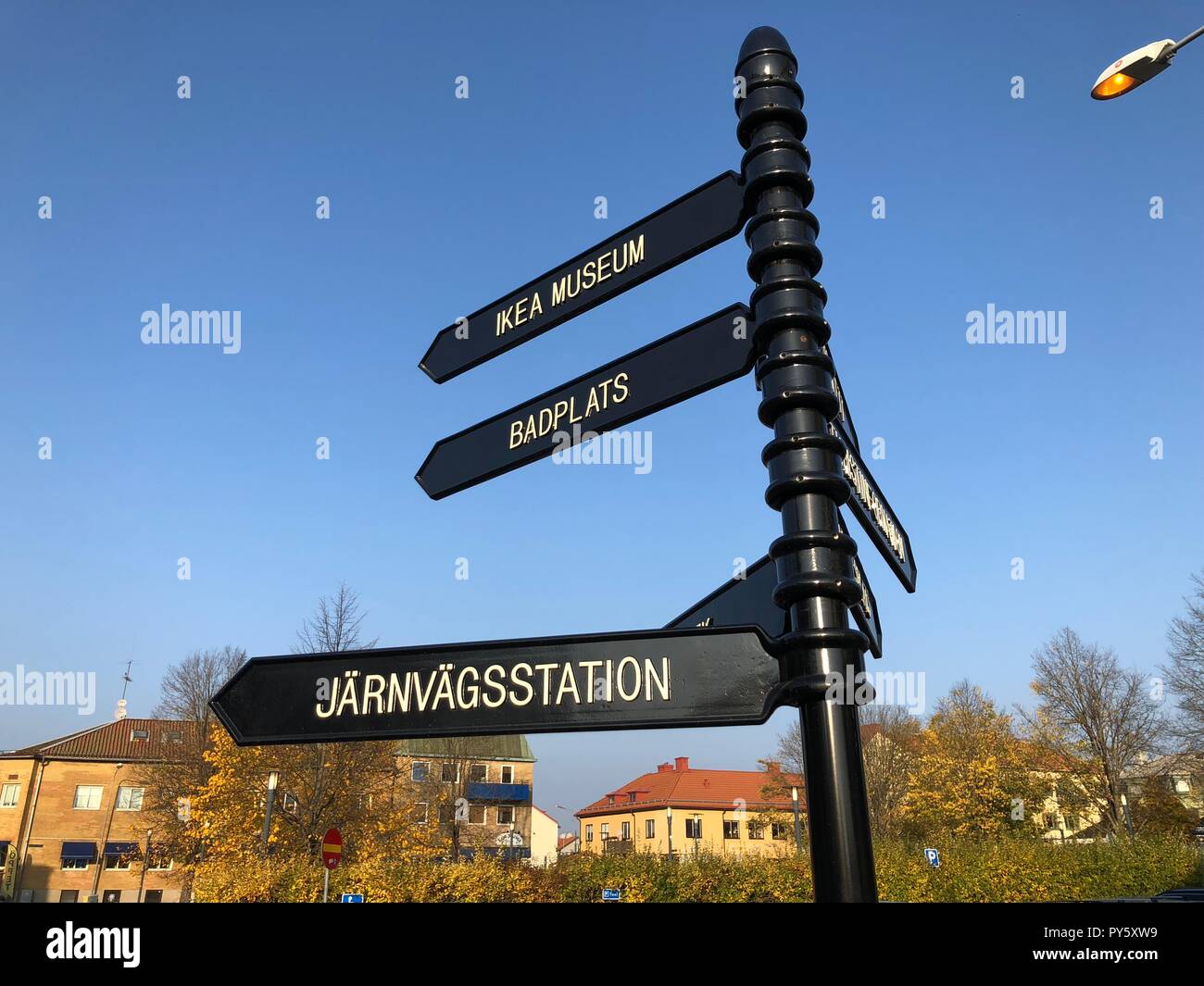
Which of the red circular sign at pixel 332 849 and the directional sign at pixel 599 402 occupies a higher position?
the directional sign at pixel 599 402

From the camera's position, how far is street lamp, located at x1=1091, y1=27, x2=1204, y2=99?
485cm

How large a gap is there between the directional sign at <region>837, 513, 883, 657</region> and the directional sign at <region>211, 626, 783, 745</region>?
37 centimetres

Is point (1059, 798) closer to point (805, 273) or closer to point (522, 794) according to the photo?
point (522, 794)

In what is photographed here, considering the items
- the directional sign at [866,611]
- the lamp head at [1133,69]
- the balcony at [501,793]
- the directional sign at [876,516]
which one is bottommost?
the balcony at [501,793]

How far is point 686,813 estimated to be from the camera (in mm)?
63344

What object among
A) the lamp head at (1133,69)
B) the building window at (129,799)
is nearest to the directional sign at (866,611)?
the lamp head at (1133,69)

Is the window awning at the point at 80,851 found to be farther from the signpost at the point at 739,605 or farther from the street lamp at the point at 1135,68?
the street lamp at the point at 1135,68

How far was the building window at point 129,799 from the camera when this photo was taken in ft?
150

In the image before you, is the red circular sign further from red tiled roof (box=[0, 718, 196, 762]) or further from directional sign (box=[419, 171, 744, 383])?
red tiled roof (box=[0, 718, 196, 762])

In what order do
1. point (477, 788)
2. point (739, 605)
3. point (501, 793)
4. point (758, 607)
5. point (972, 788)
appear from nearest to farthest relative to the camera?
point (758, 607) < point (739, 605) < point (972, 788) < point (477, 788) < point (501, 793)

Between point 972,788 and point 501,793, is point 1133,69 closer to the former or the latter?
point 972,788

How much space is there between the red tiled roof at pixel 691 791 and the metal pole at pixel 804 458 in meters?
61.5

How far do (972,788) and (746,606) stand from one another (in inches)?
1737

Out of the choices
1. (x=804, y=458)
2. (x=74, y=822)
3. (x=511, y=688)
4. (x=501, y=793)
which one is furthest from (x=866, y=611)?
(x=501, y=793)
